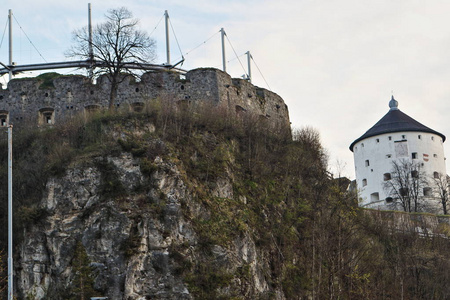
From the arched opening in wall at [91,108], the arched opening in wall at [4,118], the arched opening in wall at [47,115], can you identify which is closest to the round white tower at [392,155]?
the arched opening in wall at [91,108]

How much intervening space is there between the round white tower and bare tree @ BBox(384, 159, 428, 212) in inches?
3.4

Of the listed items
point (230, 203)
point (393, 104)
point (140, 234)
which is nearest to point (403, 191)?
point (393, 104)

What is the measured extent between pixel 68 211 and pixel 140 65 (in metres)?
12.4

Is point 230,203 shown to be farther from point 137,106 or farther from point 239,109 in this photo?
point 239,109

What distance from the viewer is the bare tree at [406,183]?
190 ft

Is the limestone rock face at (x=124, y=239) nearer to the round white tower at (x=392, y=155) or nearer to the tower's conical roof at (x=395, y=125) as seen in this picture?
the round white tower at (x=392, y=155)

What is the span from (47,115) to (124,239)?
1385 centimetres

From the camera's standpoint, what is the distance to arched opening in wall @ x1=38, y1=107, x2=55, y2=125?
1602 inches

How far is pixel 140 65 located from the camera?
1619 inches

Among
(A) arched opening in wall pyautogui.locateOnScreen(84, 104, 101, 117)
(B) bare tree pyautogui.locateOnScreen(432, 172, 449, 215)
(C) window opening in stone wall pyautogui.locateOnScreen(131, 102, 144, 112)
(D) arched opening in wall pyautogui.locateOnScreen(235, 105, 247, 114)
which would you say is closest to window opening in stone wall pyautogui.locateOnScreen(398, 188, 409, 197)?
(B) bare tree pyautogui.locateOnScreen(432, 172, 449, 215)

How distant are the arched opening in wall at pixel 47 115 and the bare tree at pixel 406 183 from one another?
90.7 feet

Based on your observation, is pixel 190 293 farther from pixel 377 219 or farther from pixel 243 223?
pixel 377 219

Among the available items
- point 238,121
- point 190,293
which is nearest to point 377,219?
point 238,121

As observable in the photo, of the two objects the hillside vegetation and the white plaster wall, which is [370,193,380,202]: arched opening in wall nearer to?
the white plaster wall
